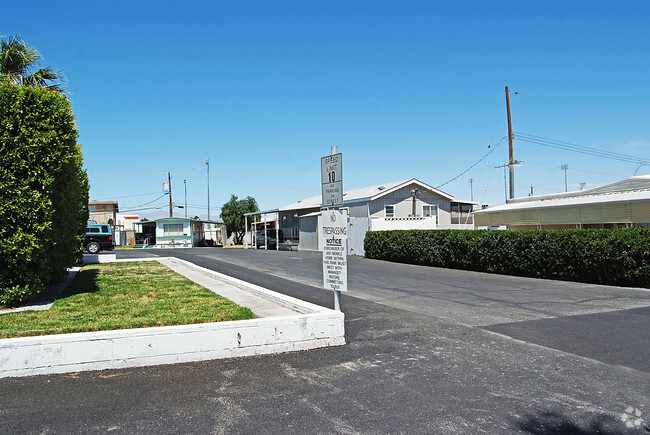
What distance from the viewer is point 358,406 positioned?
15.0 ft

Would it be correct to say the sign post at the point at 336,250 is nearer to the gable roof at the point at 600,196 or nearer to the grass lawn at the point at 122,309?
the grass lawn at the point at 122,309

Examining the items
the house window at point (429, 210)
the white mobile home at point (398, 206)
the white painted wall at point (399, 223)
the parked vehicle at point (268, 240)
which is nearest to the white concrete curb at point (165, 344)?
the white painted wall at point (399, 223)

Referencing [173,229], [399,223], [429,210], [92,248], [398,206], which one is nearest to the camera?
[399,223]

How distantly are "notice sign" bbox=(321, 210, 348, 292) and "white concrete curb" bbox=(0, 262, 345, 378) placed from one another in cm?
62

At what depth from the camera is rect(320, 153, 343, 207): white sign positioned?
23.9ft

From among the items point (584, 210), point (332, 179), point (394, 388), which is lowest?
point (394, 388)

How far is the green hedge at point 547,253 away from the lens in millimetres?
13047

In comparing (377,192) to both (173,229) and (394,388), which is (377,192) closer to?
(173,229)

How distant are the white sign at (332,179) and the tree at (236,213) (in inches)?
1976

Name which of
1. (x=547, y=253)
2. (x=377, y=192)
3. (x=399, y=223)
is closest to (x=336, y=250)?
(x=547, y=253)

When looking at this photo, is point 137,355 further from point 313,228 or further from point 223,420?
point 313,228

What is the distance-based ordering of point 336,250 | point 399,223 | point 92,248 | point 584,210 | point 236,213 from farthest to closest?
1. point 236,213
2. point 92,248
3. point 399,223
4. point 584,210
5. point 336,250

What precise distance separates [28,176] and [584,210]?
18.6 m

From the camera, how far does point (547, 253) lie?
1520cm
